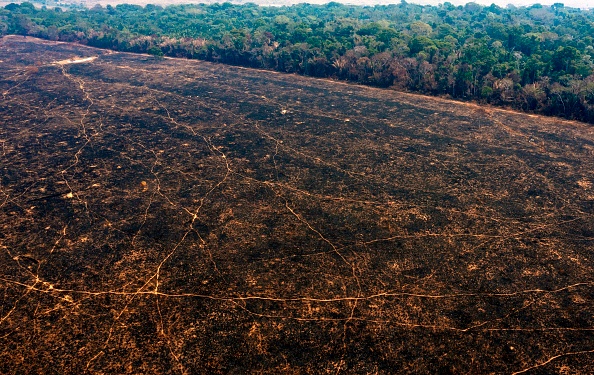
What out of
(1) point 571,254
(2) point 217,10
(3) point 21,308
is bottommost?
(3) point 21,308

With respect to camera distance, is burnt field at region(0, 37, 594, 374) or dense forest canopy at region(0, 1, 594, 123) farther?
dense forest canopy at region(0, 1, 594, 123)

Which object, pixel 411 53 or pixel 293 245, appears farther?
pixel 411 53

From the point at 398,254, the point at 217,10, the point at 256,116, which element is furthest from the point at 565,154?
the point at 217,10

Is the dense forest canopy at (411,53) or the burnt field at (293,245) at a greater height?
the dense forest canopy at (411,53)

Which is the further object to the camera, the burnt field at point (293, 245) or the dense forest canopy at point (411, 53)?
the dense forest canopy at point (411, 53)

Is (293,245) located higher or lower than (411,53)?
lower

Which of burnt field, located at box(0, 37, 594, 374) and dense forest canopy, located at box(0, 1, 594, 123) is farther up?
dense forest canopy, located at box(0, 1, 594, 123)

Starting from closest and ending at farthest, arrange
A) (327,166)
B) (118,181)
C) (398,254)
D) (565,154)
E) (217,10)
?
(398,254), (118,181), (327,166), (565,154), (217,10)

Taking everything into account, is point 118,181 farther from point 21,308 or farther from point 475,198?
point 475,198
